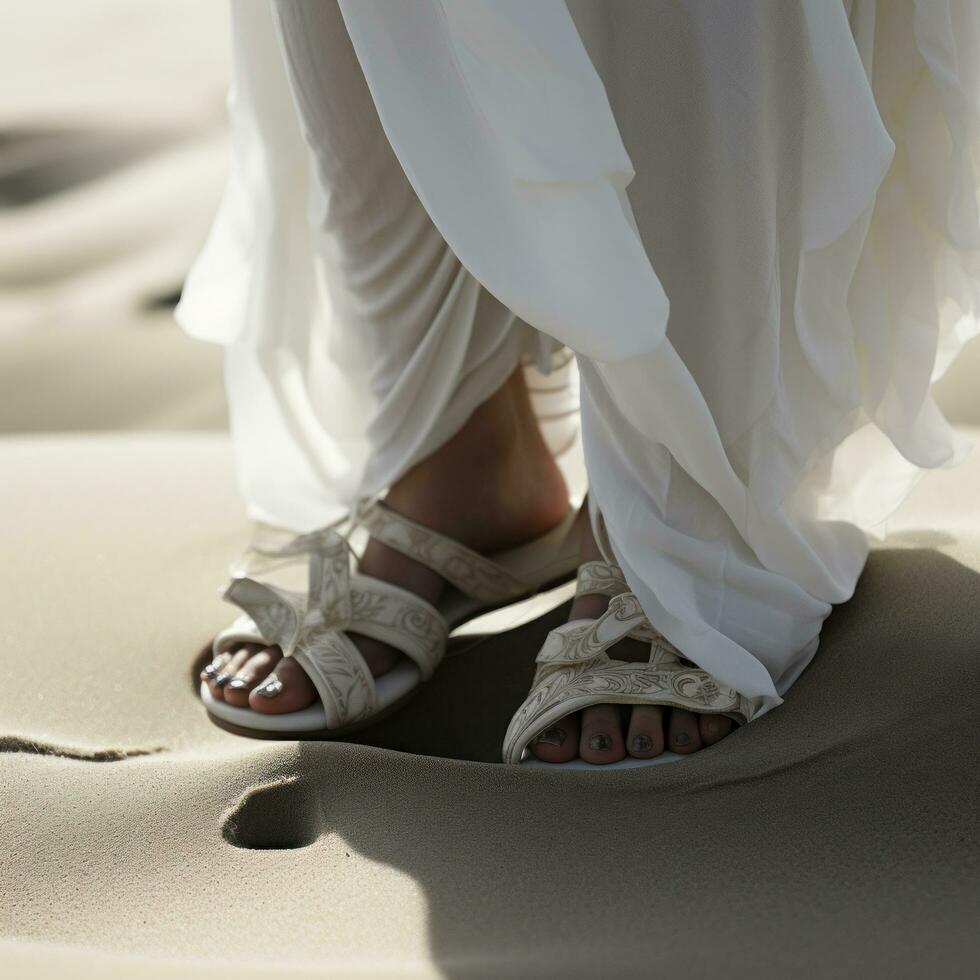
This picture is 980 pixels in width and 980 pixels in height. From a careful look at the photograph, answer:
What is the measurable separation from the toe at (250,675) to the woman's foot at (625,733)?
327mm

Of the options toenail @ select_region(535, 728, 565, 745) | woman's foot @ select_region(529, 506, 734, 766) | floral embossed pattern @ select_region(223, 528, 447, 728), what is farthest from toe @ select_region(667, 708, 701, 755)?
floral embossed pattern @ select_region(223, 528, 447, 728)

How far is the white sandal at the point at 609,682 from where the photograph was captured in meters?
1.12

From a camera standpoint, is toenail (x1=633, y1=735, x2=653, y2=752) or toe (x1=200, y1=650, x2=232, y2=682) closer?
toenail (x1=633, y1=735, x2=653, y2=752)

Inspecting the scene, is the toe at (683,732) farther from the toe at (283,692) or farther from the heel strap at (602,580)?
the toe at (283,692)

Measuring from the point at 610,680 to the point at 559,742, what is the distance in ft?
0.26

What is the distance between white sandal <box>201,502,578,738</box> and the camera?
1255 millimetres

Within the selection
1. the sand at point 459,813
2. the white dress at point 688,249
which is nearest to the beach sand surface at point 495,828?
the sand at point 459,813

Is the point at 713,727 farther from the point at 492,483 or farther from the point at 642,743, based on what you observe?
the point at 492,483

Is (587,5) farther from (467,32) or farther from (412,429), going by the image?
(412,429)

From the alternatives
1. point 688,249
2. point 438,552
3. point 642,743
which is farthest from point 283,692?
point 688,249

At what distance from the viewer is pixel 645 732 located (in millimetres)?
1119

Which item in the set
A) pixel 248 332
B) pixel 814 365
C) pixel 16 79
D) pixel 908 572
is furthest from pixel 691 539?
pixel 16 79

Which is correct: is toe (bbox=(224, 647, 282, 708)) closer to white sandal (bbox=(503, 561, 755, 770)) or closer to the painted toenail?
the painted toenail

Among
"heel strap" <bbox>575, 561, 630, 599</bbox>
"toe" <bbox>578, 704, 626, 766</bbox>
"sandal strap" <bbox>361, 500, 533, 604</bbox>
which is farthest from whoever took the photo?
"sandal strap" <bbox>361, 500, 533, 604</bbox>
